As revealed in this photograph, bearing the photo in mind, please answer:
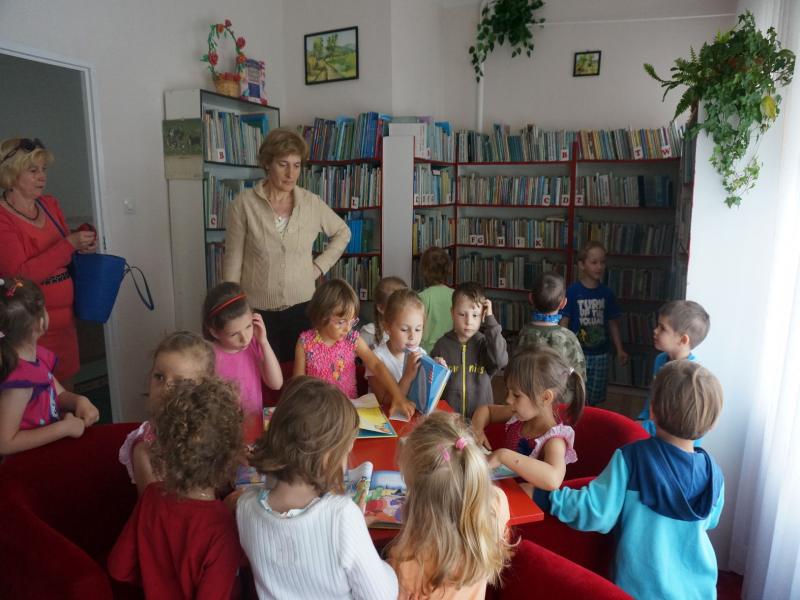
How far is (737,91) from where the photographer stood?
6.92 ft

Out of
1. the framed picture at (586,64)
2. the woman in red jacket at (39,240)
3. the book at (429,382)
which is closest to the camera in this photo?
the book at (429,382)

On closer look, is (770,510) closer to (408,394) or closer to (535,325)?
(535,325)

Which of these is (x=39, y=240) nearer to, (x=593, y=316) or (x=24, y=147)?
(x=24, y=147)

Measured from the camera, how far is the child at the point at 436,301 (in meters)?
3.35

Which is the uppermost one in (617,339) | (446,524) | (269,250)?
(269,250)

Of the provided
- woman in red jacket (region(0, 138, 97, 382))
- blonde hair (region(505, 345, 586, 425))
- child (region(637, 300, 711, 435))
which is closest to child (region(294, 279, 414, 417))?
blonde hair (region(505, 345, 586, 425))

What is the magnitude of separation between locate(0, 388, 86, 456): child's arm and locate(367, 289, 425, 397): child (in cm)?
109

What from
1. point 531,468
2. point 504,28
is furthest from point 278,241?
point 504,28

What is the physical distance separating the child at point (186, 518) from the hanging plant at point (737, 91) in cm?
207

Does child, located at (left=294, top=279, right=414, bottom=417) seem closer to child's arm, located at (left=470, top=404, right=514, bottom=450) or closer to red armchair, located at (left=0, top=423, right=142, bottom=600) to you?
child's arm, located at (left=470, top=404, right=514, bottom=450)

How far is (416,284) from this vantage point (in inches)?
186

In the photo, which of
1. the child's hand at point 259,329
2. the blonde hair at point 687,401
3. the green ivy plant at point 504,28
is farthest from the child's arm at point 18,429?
the green ivy plant at point 504,28

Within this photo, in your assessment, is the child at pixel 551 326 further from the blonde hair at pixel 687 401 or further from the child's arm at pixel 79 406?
the child's arm at pixel 79 406

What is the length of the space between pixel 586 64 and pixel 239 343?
13.9ft
